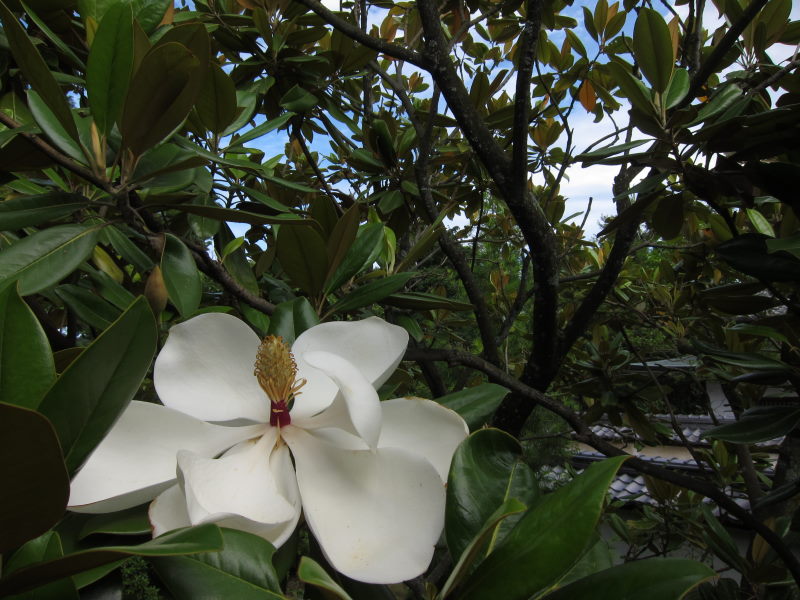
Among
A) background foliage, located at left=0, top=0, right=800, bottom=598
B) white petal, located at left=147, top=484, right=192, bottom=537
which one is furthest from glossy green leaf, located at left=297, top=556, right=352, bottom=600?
white petal, located at left=147, top=484, right=192, bottom=537

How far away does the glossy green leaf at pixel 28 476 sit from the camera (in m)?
0.20

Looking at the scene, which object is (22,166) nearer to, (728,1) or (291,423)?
(291,423)

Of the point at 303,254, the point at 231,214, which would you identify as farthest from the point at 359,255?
the point at 231,214

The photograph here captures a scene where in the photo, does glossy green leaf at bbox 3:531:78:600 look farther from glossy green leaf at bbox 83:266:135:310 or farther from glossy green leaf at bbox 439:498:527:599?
glossy green leaf at bbox 83:266:135:310

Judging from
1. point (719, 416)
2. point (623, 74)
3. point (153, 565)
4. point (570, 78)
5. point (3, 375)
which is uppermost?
point (570, 78)

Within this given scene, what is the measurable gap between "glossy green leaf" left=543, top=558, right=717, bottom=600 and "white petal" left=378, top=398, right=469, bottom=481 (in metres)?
0.11

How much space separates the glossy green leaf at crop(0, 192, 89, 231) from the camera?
1.76 ft

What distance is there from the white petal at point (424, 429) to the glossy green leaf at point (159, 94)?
367 millimetres

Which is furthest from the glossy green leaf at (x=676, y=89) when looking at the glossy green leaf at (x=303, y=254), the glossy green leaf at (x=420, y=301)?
the glossy green leaf at (x=303, y=254)

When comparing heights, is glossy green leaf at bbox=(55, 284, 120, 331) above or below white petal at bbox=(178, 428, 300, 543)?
above

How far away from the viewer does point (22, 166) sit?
626mm

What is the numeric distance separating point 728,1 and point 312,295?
1195mm

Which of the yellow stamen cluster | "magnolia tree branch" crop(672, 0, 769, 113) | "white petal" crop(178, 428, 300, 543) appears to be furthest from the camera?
"magnolia tree branch" crop(672, 0, 769, 113)

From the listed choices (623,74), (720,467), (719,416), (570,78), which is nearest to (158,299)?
(623,74)
